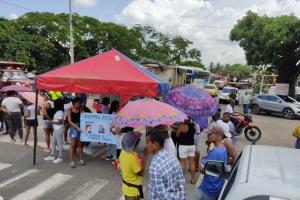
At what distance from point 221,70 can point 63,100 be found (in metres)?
147

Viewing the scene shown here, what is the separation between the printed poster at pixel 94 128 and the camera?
10.2 meters

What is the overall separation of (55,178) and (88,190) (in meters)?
1.11

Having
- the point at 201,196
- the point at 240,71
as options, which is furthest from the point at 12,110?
the point at 240,71

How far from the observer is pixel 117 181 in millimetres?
9055

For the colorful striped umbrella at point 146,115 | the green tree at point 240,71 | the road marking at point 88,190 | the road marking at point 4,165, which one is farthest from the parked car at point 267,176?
the green tree at point 240,71

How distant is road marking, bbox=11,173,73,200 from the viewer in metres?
7.77

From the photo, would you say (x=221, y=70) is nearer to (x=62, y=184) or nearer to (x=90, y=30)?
(x=90, y=30)

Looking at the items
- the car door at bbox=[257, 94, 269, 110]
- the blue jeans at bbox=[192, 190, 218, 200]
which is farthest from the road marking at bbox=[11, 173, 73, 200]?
the car door at bbox=[257, 94, 269, 110]

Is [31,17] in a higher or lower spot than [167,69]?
higher

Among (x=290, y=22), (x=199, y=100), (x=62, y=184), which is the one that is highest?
(x=290, y=22)

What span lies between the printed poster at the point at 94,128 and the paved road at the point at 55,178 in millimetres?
694

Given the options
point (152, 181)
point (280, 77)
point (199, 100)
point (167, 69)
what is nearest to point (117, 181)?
point (199, 100)

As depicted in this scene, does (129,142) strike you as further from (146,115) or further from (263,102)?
(263,102)

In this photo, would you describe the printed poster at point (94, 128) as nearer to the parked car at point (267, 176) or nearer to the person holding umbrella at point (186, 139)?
the person holding umbrella at point (186, 139)
